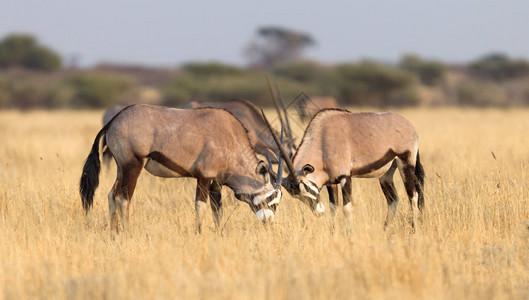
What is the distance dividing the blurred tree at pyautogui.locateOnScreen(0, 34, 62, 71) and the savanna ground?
57582 millimetres

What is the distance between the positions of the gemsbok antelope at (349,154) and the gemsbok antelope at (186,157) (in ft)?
1.39

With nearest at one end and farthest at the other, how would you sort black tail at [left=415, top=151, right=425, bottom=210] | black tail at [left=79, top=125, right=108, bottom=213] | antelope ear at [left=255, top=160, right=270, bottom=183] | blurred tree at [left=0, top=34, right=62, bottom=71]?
antelope ear at [left=255, top=160, right=270, bottom=183], black tail at [left=79, top=125, right=108, bottom=213], black tail at [left=415, top=151, right=425, bottom=210], blurred tree at [left=0, top=34, right=62, bottom=71]

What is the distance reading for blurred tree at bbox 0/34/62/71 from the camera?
62.5 meters

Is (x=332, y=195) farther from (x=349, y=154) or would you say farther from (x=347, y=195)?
(x=349, y=154)

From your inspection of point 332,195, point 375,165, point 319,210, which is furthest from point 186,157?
point 375,165

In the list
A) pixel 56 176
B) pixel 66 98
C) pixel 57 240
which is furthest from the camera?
pixel 66 98

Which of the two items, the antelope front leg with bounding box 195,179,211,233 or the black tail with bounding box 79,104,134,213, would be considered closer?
the antelope front leg with bounding box 195,179,211,233

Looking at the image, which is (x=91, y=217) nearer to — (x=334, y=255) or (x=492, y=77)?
(x=334, y=255)

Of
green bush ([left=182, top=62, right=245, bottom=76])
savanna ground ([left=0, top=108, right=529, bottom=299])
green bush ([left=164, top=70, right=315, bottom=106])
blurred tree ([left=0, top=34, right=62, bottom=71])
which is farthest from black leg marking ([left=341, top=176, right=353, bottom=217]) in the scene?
blurred tree ([left=0, top=34, right=62, bottom=71])

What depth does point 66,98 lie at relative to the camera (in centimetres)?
4612

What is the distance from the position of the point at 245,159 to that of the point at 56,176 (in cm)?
359

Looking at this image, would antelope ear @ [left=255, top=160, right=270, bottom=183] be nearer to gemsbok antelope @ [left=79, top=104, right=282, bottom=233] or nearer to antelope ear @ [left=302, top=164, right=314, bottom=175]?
gemsbok antelope @ [left=79, top=104, right=282, bottom=233]

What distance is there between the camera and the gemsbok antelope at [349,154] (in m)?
7.41

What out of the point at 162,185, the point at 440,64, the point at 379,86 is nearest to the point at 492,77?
the point at 440,64
